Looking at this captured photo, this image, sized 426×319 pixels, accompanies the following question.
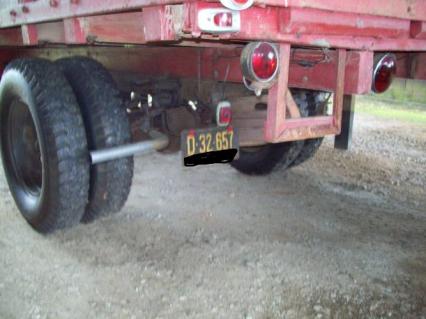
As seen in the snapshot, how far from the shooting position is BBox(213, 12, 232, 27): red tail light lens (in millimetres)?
1950

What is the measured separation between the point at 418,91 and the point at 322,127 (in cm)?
199

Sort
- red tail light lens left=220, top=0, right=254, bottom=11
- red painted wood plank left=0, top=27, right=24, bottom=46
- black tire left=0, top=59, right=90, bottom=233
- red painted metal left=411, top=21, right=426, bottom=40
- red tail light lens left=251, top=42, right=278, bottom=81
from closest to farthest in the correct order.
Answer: red tail light lens left=220, top=0, right=254, bottom=11 → red tail light lens left=251, top=42, right=278, bottom=81 → red painted metal left=411, top=21, right=426, bottom=40 → black tire left=0, top=59, right=90, bottom=233 → red painted wood plank left=0, top=27, right=24, bottom=46

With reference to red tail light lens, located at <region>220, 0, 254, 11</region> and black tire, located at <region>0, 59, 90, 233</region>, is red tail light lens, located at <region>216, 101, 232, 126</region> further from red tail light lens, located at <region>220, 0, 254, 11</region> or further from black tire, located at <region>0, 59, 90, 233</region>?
red tail light lens, located at <region>220, 0, 254, 11</region>

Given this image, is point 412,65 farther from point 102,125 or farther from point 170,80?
point 102,125

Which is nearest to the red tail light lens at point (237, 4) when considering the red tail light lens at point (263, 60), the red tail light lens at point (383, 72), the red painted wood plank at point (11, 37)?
the red tail light lens at point (263, 60)

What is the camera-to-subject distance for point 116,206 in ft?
10.7

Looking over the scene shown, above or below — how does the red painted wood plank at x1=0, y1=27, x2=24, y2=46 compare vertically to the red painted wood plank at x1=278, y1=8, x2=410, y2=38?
below

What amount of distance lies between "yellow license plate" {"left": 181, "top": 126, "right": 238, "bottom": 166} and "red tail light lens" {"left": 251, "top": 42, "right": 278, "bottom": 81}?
637 mm

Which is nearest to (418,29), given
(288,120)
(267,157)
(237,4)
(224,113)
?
(288,120)

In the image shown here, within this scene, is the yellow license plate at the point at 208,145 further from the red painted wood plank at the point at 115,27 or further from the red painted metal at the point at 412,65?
the red painted metal at the point at 412,65

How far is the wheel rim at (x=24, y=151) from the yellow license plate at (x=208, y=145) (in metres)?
1.25

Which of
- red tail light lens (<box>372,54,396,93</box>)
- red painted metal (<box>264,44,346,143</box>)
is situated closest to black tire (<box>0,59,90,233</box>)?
red painted metal (<box>264,44,346,143</box>)

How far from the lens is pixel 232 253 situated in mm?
3039

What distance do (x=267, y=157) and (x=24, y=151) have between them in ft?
6.80
